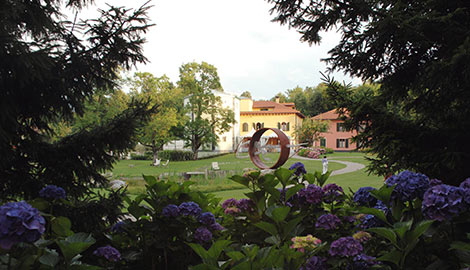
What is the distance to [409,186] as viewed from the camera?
1.49 meters

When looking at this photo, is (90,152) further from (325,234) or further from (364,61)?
(364,61)

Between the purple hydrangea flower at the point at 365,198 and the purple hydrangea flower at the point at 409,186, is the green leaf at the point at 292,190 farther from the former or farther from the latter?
the purple hydrangea flower at the point at 409,186

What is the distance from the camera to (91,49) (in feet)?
8.46

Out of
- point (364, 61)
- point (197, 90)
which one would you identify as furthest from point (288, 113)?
point (364, 61)

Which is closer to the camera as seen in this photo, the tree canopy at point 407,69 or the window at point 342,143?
the tree canopy at point 407,69

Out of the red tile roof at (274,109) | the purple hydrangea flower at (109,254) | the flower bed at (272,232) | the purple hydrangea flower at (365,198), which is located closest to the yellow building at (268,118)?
the red tile roof at (274,109)

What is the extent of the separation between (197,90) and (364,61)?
26.1 metres

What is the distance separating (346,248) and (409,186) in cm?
44

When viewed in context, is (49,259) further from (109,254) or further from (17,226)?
(109,254)

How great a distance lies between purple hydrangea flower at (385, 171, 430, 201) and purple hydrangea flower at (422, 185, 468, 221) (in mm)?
180

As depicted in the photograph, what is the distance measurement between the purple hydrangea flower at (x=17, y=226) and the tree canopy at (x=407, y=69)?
2.45 metres

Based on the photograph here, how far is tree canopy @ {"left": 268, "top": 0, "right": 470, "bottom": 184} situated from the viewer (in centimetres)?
249

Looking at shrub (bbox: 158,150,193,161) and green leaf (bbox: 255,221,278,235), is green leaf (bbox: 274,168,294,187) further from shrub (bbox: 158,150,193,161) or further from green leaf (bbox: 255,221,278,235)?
shrub (bbox: 158,150,193,161)

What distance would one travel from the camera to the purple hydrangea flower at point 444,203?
4.11ft
